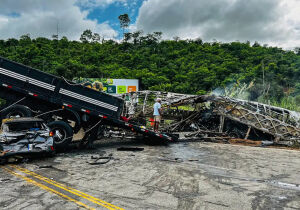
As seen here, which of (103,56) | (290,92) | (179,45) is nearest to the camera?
(290,92)

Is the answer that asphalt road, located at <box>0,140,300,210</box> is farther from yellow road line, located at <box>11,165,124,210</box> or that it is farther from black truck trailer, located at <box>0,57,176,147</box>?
black truck trailer, located at <box>0,57,176,147</box>

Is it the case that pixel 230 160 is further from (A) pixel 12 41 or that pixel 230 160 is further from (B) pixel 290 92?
(A) pixel 12 41

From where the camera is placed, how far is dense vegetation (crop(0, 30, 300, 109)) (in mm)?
35247

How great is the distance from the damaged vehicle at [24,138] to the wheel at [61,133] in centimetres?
82

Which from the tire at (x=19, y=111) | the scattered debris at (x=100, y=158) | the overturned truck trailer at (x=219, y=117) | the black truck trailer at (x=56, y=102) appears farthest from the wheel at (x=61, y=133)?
Result: the overturned truck trailer at (x=219, y=117)

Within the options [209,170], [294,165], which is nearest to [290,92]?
[294,165]

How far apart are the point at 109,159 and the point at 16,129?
3211mm

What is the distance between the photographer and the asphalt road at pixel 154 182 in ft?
15.0

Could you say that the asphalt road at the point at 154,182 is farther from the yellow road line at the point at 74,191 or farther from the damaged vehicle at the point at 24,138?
the damaged vehicle at the point at 24,138

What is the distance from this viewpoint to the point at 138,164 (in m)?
7.64

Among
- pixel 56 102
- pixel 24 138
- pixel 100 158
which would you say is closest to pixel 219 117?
pixel 100 158

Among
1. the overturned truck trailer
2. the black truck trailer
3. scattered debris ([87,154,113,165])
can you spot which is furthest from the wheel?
the overturned truck trailer

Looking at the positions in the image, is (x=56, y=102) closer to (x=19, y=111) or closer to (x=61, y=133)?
(x=61, y=133)

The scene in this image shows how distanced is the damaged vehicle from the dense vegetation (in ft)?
79.2
